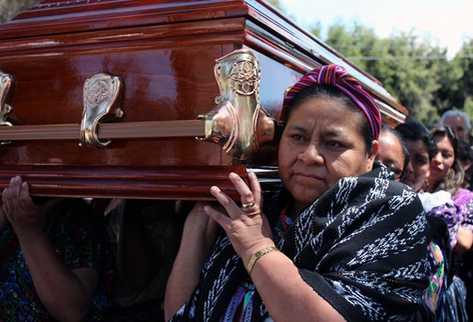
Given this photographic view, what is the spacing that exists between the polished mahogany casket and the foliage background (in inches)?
1140

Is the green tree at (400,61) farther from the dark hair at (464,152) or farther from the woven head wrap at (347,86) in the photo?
the woven head wrap at (347,86)

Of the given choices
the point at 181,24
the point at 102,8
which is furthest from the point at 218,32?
the point at 102,8

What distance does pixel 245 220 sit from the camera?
5.05ft

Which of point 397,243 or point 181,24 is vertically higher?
point 181,24

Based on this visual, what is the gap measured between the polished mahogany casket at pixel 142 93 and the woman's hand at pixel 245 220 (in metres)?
0.05

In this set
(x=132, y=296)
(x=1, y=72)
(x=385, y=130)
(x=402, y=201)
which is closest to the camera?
(x=402, y=201)

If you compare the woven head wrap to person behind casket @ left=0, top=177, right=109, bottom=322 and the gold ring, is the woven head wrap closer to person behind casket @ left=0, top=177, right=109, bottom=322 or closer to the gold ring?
the gold ring

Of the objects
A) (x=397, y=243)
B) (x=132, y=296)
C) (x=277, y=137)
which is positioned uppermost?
(x=277, y=137)

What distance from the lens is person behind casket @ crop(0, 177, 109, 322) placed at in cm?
202

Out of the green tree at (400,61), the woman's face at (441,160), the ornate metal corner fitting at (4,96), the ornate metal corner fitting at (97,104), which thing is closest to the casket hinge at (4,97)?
the ornate metal corner fitting at (4,96)

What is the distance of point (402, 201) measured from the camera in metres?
1.56

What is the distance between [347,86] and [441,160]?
7.56ft

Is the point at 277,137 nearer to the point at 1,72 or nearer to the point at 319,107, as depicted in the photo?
the point at 319,107

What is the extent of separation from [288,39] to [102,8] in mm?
621
